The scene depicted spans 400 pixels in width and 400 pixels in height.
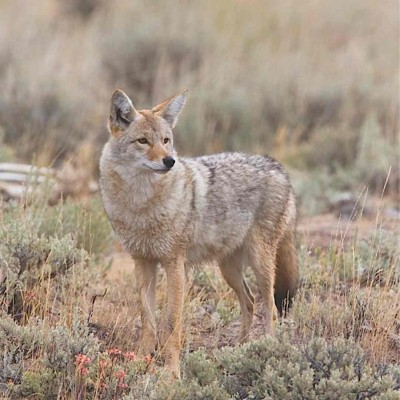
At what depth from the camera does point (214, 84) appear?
1397 centimetres

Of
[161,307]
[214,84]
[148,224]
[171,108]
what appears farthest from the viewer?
[214,84]

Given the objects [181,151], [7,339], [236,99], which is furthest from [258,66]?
[7,339]

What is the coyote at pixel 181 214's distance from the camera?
217 inches

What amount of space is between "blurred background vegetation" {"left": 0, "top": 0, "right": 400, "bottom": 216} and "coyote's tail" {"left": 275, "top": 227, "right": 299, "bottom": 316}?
4295mm

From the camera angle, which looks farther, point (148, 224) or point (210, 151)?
point (210, 151)

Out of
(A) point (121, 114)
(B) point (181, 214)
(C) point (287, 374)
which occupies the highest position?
(A) point (121, 114)

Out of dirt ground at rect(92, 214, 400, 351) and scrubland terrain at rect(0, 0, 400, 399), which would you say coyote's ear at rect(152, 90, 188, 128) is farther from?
dirt ground at rect(92, 214, 400, 351)

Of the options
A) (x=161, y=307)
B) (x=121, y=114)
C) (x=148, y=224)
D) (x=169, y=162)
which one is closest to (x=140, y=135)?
(x=121, y=114)

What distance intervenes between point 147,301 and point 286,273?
1.09m

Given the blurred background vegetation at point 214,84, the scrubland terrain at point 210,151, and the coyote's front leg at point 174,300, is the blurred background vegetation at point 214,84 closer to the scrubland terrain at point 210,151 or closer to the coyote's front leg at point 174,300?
the scrubland terrain at point 210,151

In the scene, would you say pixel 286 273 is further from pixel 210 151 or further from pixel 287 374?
pixel 210 151

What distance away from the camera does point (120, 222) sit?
5.57 m

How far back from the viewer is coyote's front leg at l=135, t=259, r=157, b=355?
18.5 ft

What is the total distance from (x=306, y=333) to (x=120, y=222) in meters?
1.30
